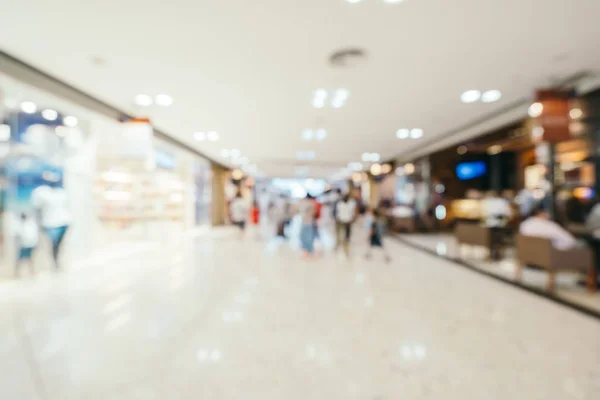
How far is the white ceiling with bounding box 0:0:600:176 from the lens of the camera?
3369 millimetres

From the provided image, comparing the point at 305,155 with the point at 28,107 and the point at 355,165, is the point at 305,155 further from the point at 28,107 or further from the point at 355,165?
the point at 28,107

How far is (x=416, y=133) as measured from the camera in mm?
9500

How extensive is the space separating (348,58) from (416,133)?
5673 mm

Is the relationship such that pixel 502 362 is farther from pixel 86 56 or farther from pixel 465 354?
pixel 86 56

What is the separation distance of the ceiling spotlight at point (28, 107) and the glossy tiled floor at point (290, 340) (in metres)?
2.92

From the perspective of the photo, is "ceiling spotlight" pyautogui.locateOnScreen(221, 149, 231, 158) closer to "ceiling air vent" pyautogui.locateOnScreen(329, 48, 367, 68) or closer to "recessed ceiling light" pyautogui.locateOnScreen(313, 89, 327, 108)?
"recessed ceiling light" pyautogui.locateOnScreen(313, 89, 327, 108)

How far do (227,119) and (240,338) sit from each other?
5701 millimetres

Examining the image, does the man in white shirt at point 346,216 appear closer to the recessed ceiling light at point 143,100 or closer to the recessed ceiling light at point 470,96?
the recessed ceiling light at point 470,96

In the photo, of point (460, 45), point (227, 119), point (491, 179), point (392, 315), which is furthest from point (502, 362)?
point (491, 179)

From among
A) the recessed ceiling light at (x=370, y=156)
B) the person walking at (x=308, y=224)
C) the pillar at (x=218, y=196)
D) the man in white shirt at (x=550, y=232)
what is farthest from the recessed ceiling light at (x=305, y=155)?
the man in white shirt at (x=550, y=232)

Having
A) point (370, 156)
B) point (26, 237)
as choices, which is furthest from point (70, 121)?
point (370, 156)

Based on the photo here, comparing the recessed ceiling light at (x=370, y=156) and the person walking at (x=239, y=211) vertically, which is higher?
the recessed ceiling light at (x=370, y=156)

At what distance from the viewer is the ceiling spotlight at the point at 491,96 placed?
5984mm

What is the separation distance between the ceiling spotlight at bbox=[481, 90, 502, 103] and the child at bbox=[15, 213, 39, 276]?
7.87 metres
